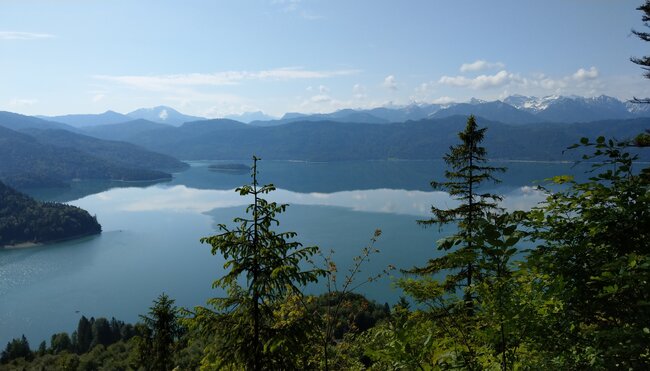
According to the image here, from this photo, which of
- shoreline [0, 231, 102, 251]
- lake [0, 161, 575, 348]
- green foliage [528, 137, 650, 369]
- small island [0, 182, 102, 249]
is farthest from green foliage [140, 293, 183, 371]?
small island [0, 182, 102, 249]

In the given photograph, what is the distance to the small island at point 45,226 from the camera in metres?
116

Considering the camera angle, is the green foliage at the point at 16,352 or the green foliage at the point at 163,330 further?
the green foliage at the point at 16,352

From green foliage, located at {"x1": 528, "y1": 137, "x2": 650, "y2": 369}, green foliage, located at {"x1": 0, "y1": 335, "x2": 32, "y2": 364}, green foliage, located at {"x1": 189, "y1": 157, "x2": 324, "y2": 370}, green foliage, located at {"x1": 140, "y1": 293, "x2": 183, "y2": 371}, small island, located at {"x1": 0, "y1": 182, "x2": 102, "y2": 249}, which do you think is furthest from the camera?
small island, located at {"x1": 0, "y1": 182, "x2": 102, "y2": 249}

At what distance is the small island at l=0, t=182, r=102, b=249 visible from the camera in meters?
116

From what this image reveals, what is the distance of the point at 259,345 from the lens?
241 inches

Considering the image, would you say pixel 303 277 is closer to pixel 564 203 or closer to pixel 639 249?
pixel 564 203

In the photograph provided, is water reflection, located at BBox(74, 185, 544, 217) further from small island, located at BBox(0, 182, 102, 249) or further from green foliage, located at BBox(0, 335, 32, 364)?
green foliage, located at BBox(0, 335, 32, 364)

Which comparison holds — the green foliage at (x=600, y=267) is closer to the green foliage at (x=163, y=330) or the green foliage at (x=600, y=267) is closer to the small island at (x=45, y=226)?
the green foliage at (x=163, y=330)

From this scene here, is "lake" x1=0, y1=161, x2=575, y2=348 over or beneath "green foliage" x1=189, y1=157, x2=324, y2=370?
beneath

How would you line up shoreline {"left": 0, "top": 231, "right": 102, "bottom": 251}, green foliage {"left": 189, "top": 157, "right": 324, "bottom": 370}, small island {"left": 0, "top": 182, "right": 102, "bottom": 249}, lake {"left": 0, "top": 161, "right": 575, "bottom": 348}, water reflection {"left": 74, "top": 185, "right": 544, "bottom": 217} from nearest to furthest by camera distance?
green foliage {"left": 189, "top": 157, "right": 324, "bottom": 370} → lake {"left": 0, "top": 161, "right": 575, "bottom": 348} → shoreline {"left": 0, "top": 231, "right": 102, "bottom": 251} → small island {"left": 0, "top": 182, "right": 102, "bottom": 249} → water reflection {"left": 74, "top": 185, "right": 544, "bottom": 217}

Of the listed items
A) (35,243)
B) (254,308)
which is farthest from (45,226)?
(254,308)

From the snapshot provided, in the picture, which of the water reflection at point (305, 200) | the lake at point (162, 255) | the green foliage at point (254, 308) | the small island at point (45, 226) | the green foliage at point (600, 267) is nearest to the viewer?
the green foliage at point (600, 267)

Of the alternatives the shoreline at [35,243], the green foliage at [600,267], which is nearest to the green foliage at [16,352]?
the green foliage at [600,267]

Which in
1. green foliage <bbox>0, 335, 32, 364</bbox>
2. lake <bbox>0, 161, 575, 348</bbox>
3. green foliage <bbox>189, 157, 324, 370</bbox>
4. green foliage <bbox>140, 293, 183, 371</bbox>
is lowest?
green foliage <bbox>0, 335, 32, 364</bbox>
